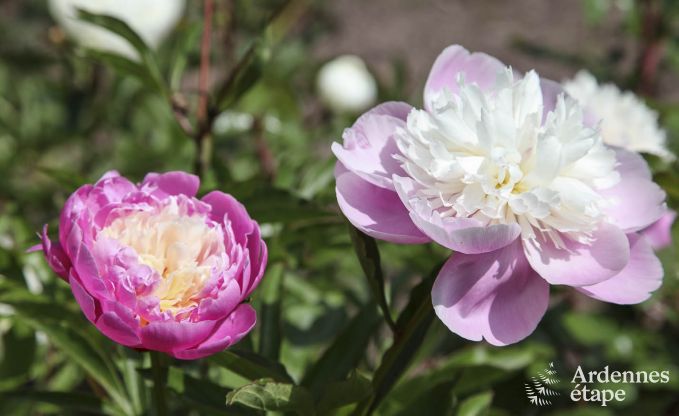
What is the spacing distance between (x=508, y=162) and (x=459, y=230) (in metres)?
0.08

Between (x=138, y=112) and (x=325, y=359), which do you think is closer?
(x=325, y=359)

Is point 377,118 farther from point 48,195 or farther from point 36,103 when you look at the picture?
point 36,103

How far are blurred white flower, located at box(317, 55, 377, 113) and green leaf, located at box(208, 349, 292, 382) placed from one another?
1.16m

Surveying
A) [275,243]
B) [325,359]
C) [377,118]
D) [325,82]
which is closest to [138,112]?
[325,82]

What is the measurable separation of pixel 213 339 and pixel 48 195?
→ 43.9 inches

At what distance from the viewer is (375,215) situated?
577 millimetres

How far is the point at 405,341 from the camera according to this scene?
0.63 m

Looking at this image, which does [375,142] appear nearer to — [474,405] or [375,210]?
[375,210]

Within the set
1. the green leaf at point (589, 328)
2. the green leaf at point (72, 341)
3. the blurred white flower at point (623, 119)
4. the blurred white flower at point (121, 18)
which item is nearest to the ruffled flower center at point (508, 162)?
the green leaf at point (72, 341)

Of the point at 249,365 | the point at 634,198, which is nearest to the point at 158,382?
the point at 249,365

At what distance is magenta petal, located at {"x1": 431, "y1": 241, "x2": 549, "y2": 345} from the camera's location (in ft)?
1.83

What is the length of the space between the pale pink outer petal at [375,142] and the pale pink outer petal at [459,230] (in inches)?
2.2

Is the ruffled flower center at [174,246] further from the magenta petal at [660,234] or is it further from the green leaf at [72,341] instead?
the magenta petal at [660,234]

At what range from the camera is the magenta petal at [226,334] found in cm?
52
